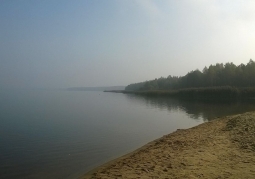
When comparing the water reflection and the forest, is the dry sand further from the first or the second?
the forest

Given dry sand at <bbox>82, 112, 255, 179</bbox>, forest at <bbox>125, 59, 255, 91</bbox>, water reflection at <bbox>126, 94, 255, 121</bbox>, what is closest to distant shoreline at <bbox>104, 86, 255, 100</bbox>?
forest at <bbox>125, 59, 255, 91</bbox>

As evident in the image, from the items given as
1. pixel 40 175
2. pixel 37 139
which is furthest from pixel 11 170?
pixel 37 139

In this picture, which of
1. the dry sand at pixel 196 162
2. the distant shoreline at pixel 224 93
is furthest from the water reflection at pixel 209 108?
the dry sand at pixel 196 162

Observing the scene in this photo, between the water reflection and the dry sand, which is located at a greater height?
the dry sand

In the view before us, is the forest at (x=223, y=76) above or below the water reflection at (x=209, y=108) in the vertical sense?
above

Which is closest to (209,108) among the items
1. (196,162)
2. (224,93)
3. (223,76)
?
(224,93)

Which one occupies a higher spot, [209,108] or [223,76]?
[223,76]

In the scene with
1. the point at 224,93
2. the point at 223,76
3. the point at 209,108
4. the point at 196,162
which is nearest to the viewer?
the point at 196,162

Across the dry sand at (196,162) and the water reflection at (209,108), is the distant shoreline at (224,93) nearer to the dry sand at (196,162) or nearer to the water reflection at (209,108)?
the water reflection at (209,108)

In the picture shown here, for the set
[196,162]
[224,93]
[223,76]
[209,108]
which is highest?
[223,76]

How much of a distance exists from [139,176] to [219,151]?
5.02 m

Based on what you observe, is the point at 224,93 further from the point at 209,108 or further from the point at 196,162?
the point at 196,162

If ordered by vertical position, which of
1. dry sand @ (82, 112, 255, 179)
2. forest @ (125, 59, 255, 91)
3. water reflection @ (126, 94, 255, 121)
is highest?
forest @ (125, 59, 255, 91)

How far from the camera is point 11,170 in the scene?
11.9m
